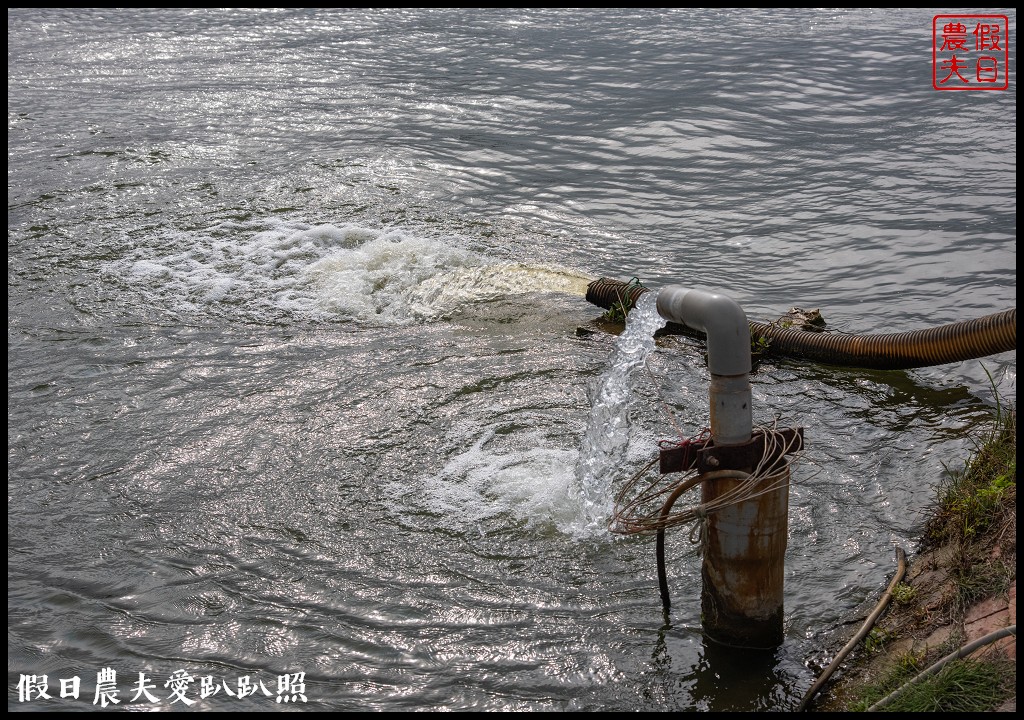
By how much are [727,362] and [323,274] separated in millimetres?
6485

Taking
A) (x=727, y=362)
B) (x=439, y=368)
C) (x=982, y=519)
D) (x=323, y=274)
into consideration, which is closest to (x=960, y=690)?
(x=982, y=519)

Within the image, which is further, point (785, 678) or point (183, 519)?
point (183, 519)

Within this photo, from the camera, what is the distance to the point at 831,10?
2345 centimetres

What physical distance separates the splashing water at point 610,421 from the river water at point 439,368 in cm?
4

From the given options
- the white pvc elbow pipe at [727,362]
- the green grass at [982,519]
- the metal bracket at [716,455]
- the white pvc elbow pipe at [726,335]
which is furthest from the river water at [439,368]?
the white pvc elbow pipe at [726,335]

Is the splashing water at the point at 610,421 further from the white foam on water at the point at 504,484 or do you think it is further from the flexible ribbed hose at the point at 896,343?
the flexible ribbed hose at the point at 896,343

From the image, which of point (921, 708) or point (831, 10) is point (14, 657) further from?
point (831, 10)

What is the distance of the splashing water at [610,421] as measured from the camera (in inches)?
227

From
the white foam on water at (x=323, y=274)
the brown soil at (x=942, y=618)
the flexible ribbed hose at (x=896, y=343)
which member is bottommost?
the brown soil at (x=942, y=618)

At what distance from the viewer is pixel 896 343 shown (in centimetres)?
727

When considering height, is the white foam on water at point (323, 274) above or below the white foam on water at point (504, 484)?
above

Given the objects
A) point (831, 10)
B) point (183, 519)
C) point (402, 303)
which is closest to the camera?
point (183, 519)

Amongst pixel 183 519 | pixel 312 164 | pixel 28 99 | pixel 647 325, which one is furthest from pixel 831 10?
pixel 183 519

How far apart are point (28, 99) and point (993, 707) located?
57.4ft
